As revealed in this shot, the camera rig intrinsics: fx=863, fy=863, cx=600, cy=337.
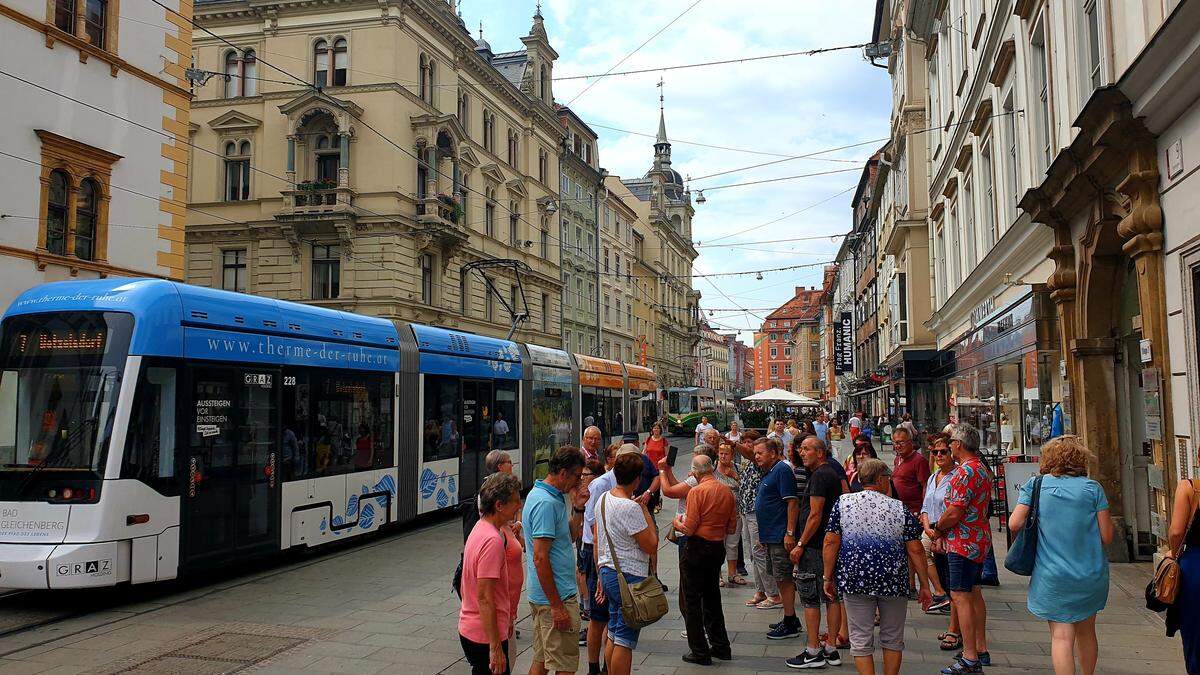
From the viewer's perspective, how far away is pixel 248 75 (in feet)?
106

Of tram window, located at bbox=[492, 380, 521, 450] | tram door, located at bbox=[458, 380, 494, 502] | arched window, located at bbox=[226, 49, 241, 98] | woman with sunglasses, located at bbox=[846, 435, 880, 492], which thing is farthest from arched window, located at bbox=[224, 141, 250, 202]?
woman with sunglasses, located at bbox=[846, 435, 880, 492]

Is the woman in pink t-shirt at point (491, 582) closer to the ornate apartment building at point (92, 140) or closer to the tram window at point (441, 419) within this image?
the tram window at point (441, 419)

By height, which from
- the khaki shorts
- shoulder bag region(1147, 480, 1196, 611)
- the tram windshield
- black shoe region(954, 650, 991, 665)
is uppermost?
the tram windshield

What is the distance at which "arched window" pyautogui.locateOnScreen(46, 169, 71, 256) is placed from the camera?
1662 centimetres

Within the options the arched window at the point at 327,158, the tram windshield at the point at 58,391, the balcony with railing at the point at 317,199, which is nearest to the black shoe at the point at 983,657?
the tram windshield at the point at 58,391

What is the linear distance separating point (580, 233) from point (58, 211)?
36354mm

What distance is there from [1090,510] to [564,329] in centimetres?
4285

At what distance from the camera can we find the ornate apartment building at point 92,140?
15.9m

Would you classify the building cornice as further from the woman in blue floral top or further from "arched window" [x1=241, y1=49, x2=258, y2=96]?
"arched window" [x1=241, y1=49, x2=258, y2=96]

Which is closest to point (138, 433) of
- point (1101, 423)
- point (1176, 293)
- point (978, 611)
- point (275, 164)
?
point (978, 611)

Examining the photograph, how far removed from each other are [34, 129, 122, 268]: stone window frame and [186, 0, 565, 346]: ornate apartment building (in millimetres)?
12566

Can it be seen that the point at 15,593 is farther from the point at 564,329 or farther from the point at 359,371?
the point at 564,329

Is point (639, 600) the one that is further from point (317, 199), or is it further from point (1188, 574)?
point (317, 199)

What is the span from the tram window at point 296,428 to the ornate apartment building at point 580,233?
1432 inches
